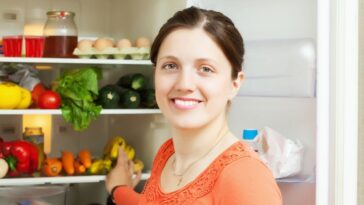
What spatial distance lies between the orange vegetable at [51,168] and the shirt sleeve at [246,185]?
1036 millimetres

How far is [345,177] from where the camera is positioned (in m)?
1.16

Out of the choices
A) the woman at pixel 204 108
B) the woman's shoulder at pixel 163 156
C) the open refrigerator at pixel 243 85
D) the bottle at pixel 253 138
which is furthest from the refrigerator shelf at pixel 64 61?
the woman at pixel 204 108

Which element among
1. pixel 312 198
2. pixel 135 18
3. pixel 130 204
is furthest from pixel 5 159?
pixel 312 198

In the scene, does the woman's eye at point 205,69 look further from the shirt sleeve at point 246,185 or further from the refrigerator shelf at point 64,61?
the refrigerator shelf at point 64,61

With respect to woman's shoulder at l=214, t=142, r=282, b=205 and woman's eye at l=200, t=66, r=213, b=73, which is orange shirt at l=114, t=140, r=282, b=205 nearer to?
woman's shoulder at l=214, t=142, r=282, b=205

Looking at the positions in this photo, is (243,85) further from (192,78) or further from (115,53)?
(192,78)

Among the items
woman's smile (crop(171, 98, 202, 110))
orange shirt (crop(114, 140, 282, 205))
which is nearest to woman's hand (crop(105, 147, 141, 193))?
orange shirt (crop(114, 140, 282, 205))

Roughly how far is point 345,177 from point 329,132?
0.11 m

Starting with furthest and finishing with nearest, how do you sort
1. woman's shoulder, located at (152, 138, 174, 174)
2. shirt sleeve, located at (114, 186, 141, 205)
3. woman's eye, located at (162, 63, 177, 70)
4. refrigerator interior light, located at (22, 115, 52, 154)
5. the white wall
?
refrigerator interior light, located at (22, 115, 52, 154) < shirt sleeve, located at (114, 186, 141, 205) < the white wall < woman's shoulder, located at (152, 138, 174, 174) < woman's eye, located at (162, 63, 177, 70)

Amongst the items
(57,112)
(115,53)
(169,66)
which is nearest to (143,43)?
(115,53)

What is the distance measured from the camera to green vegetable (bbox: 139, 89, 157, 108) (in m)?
1.86

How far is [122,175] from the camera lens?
5.90 feet

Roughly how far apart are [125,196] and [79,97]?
0.37 meters

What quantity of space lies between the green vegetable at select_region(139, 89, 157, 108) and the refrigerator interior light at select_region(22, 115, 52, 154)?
1.49 ft
